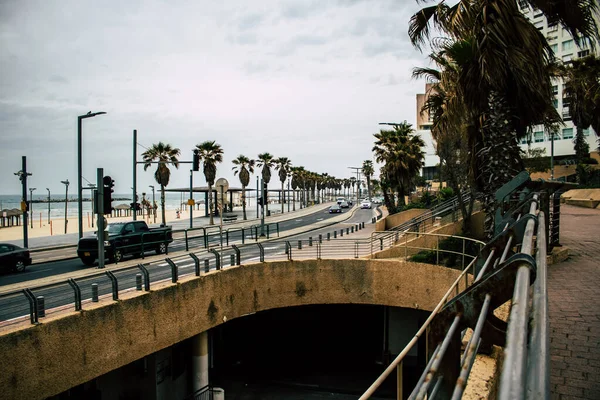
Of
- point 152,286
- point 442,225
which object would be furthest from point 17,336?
point 442,225

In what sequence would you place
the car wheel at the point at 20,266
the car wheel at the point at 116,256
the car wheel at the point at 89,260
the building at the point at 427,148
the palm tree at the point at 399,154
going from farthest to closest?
the building at the point at 427,148 < the palm tree at the point at 399,154 < the car wheel at the point at 116,256 < the car wheel at the point at 89,260 < the car wheel at the point at 20,266

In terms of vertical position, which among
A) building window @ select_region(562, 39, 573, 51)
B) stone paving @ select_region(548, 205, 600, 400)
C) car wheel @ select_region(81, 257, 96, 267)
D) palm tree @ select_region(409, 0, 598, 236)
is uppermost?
building window @ select_region(562, 39, 573, 51)

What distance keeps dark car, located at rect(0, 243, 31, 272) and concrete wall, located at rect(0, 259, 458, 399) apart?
10817 mm

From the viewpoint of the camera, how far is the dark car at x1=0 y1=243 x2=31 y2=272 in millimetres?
21094

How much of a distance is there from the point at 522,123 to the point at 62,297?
13711mm

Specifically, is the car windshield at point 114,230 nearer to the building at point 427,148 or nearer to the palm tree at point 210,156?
the palm tree at point 210,156

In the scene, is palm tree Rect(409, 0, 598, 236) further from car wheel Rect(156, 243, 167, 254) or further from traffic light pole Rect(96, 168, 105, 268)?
car wheel Rect(156, 243, 167, 254)

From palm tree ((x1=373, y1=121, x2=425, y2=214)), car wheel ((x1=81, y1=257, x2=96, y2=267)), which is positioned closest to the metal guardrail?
car wheel ((x1=81, y1=257, x2=96, y2=267))

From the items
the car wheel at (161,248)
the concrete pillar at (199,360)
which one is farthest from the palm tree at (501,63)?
the car wheel at (161,248)

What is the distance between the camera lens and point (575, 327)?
6.94 metres

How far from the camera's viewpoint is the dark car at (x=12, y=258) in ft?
69.2

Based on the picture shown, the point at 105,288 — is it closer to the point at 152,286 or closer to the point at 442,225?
the point at 152,286

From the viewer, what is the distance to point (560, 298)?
28.4 ft

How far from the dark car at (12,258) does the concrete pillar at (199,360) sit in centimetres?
974
